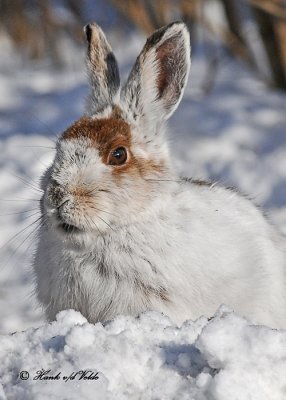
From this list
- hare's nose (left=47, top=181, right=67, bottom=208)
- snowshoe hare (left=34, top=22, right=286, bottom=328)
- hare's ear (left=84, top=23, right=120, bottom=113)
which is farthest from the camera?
hare's ear (left=84, top=23, right=120, bottom=113)

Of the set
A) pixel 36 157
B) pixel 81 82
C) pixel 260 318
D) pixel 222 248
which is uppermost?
pixel 81 82

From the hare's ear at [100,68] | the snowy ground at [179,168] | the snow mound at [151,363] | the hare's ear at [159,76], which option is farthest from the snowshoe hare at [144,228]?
the snow mound at [151,363]

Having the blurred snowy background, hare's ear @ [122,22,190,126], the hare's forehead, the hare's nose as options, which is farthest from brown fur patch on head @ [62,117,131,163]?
the blurred snowy background

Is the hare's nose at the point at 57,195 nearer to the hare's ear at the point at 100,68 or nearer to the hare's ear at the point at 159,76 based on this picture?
the hare's ear at the point at 159,76

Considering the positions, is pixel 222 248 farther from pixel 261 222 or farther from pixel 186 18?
pixel 186 18

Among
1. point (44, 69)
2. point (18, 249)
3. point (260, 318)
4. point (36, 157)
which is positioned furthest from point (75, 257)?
point (44, 69)

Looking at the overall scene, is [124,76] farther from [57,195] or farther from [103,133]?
[57,195]

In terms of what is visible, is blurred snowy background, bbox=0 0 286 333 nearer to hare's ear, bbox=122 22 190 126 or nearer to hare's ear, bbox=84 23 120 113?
hare's ear, bbox=122 22 190 126

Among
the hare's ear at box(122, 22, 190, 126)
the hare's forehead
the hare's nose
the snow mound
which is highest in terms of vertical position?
the hare's ear at box(122, 22, 190, 126)
